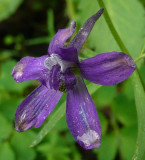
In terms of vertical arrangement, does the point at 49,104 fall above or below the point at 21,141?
above

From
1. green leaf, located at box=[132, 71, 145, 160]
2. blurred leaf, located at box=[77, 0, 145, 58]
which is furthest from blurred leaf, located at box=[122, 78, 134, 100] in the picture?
green leaf, located at box=[132, 71, 145, 160]

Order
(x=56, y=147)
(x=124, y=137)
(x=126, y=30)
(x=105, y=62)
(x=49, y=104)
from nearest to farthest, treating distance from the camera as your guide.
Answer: (x=105, y=62) < (x=49, y=104) < (x=126, y=30) < (x=124, y=137) < (x=56, y=147)

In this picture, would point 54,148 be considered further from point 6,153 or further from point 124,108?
point 124,108

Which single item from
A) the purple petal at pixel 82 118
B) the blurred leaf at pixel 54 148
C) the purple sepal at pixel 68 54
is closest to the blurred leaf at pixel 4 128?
the blurred leaf at pixel 54 148

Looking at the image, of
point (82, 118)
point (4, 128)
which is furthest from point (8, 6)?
point (82, 118)

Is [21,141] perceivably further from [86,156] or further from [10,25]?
[10,25]

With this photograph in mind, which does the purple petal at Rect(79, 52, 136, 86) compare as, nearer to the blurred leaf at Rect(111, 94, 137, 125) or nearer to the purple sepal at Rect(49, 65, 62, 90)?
the purple sepal at Rect(49, 65, 62, 90)

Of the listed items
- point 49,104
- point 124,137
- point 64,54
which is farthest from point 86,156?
point 64,54
